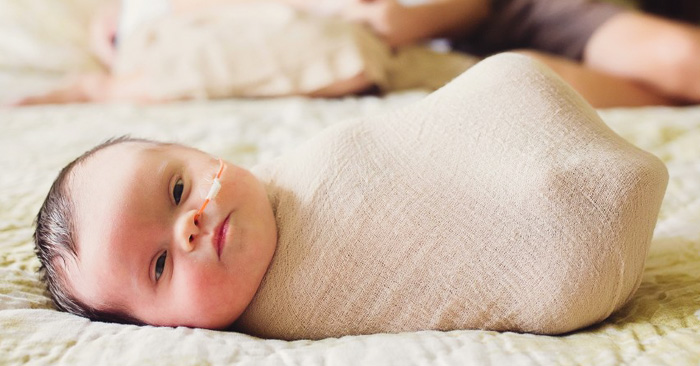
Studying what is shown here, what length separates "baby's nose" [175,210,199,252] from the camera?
1.86 feet

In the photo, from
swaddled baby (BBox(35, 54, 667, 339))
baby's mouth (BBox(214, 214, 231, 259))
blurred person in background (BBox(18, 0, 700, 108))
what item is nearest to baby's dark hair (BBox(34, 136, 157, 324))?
swaddled baby (BBox(35, 54, 667, 339))

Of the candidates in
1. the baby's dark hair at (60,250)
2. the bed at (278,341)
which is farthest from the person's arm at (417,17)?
the baby's dark hair at (60,250)

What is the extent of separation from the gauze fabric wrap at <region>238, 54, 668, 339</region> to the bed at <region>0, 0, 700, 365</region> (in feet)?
0.12

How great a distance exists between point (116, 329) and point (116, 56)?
4.48 feet

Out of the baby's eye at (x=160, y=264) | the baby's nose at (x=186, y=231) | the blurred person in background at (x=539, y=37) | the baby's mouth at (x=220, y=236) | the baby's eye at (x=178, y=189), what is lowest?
the blurred person in background at (x=539, y=37)

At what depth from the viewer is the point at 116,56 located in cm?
175

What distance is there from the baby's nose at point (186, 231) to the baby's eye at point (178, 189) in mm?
43

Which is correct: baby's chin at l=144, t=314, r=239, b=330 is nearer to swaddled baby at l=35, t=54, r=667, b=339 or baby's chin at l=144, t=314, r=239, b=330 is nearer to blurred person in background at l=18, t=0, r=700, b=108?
swaddled baby at l=35, t=54, r=667, b=339

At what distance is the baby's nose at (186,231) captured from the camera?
565 millimetres

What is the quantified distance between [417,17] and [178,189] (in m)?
1.05

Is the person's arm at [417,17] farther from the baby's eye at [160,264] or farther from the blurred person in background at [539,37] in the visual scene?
the baby's eye at [160,264]

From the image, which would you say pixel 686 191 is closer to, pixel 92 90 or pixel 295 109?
pixel 295 109

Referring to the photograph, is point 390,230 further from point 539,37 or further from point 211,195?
point 539,37

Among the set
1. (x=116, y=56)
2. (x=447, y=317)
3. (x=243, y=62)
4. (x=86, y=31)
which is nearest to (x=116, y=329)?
(x=447, y=317)
